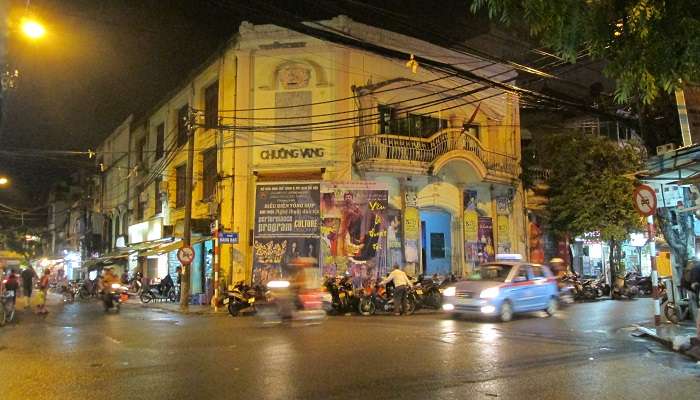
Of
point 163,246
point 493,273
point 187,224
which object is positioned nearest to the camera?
point 493,273

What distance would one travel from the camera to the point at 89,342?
38.8 feet

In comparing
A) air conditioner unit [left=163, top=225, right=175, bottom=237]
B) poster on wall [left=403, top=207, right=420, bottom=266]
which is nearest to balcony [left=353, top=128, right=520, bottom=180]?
poster on wall [left=403, top=207, right=420, bottom=266]

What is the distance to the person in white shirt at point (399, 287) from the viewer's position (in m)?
18.4

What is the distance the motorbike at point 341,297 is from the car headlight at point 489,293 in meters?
4.91

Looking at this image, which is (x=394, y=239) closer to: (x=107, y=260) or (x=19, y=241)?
(x=107, y=260)

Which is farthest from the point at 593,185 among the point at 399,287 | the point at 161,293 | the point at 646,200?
the point at 161,293

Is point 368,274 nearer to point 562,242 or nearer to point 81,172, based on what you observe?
point 562,242

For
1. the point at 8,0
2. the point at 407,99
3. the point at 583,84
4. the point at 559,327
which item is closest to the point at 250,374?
the point at 8,0

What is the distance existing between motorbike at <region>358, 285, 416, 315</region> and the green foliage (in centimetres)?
1139

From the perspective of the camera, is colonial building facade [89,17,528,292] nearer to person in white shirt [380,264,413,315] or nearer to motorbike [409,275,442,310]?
motorbike [409,275,442,310]

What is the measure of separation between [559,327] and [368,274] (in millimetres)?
9636

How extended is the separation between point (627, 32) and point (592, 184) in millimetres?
21569

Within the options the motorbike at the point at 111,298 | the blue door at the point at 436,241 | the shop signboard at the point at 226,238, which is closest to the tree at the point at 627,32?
the shop signboard at the point at 226,238

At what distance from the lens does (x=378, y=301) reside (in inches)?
752
